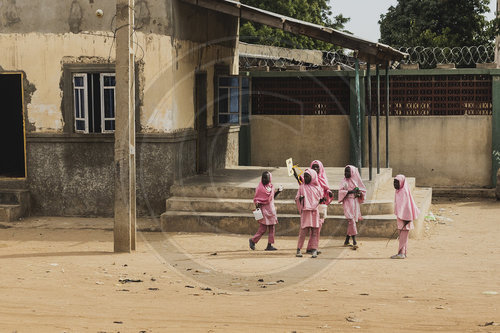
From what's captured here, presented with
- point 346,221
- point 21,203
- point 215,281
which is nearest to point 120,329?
point 215,281

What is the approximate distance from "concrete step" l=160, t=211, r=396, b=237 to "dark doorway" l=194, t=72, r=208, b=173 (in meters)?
2.25

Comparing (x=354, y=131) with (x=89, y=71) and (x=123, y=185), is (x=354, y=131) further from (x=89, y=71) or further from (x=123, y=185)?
(x=123, y=185)

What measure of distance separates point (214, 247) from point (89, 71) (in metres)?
3.95

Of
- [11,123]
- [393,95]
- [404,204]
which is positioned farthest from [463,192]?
[11,123]

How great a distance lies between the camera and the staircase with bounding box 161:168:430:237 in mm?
11594

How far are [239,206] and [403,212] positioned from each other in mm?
3029

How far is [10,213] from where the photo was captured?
12.5 meters

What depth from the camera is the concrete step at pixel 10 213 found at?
1248cm

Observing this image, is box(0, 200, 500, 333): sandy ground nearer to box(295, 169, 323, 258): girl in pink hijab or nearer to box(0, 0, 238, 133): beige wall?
box(295, 169, 323, 258): girl in pink hijab

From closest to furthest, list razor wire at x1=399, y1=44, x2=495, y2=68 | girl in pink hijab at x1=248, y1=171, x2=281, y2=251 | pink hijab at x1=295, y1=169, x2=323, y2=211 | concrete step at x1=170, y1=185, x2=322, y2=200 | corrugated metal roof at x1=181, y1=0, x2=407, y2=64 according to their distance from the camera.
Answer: pink hijab at x1=295, y1=169, x2=323, y2=211
girl in pink hijab at x1=248, y1=171, x2=281, y2=251
corrugated metal roof at x1=181, y1=0, x2=407, y2=64
concrete step at x1=170, y1=185, x2=322, y2=200
razor wire at x1=399, y1=44, x2=495, y2=68

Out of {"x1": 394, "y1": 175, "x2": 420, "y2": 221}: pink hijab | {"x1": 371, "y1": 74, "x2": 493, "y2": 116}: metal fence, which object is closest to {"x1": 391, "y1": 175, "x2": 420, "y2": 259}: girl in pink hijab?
{"x1": 394, "y1": 175, "x2": 420, "y2": 221}: pink hijab

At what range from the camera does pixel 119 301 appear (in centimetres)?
732

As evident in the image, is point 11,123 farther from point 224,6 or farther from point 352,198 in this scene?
point 352,198

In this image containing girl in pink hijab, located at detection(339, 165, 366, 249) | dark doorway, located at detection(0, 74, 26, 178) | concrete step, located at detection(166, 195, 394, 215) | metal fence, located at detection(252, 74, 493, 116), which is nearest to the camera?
girl in pink hijab, located at detection(339, 165, 366, 249)
